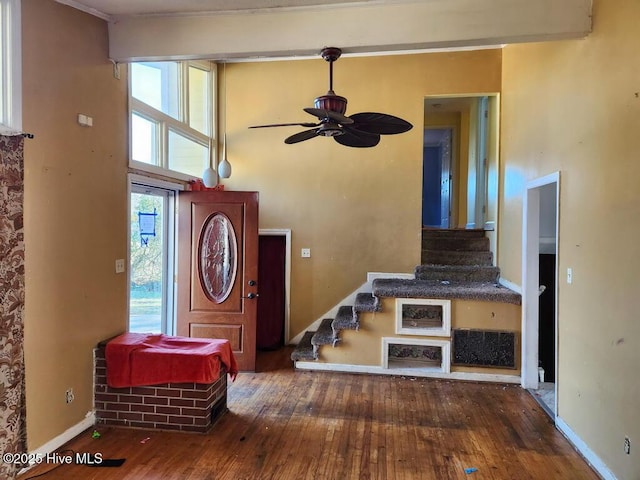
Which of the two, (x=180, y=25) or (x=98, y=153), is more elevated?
(x=180, y=25)

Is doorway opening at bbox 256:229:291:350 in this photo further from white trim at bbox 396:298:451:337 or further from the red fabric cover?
the red fabric cover

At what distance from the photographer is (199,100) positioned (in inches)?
207

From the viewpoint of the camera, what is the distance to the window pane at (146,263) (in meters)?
3.96

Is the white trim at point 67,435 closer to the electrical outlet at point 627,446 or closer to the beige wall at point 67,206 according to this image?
the beige wall at point 67,206

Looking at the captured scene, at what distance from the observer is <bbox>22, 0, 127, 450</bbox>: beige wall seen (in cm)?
254

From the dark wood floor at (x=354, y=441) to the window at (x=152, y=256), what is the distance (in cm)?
124

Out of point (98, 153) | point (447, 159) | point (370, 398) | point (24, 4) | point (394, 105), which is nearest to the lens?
point (24, 4)

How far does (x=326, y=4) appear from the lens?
2.79 meters

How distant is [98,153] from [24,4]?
1041mm

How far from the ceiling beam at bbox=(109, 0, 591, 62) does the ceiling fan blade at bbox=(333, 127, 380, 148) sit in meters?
0.61

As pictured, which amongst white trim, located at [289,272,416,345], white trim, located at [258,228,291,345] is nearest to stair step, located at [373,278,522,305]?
white trim, located at [289,272,416,345]

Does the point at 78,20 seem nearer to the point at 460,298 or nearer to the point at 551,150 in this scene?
the point at 551,150

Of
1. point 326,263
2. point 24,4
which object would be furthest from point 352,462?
point 24,4

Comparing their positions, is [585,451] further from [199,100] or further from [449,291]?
[199,100]
